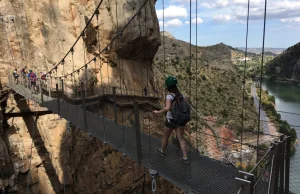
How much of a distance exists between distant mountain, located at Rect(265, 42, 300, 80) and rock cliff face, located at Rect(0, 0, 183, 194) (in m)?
48.5

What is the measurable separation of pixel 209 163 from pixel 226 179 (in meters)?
0.41

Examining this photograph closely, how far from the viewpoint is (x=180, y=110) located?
9.52 feet

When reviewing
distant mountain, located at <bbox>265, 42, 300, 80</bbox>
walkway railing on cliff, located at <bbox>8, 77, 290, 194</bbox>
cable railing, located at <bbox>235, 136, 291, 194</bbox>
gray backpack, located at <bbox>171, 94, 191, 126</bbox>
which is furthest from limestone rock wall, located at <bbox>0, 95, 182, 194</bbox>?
distant mountain, located at <bbox>265, 42, 300, 80</bbox>

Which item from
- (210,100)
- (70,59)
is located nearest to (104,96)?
(70,59)

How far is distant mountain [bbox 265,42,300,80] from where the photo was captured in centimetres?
5506

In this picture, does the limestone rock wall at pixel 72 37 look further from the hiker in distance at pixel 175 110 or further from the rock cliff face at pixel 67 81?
the hiker in distance at pixel 175 110

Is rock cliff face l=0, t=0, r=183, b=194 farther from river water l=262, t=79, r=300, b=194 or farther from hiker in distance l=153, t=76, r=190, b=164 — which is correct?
river water l=262, t=79, r=300, b=194

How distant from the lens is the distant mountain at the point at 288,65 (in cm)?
5506

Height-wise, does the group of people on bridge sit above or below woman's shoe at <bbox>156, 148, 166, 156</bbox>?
above

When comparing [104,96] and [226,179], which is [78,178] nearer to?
[104,96]

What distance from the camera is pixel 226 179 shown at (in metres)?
2.71

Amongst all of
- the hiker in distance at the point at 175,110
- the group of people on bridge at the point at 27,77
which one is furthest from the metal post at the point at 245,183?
the group of people on bridge at the point at 27,77

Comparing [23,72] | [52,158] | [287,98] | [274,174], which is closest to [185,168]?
[274,174]

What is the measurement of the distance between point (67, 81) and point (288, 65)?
191 feet
